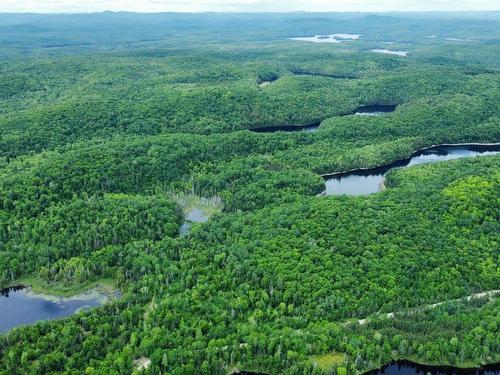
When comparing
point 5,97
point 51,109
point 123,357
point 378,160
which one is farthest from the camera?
point 5,97

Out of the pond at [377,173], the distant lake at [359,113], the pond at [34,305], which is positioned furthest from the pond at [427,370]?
the distant lake at [359,113]

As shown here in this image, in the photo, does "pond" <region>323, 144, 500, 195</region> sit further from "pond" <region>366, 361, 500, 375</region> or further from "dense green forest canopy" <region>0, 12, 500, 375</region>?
"pond" <region>366, 361, 500, 375</region>

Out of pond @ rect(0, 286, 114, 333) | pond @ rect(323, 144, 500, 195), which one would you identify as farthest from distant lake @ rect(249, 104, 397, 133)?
pond @ rect(0, 286, 114, 333)

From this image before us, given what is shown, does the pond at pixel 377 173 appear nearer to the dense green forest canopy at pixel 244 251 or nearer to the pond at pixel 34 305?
the dense green forest canopy at pixel 244 251

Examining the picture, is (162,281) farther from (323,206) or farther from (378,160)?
(378,160)

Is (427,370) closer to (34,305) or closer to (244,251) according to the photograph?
(244,251)

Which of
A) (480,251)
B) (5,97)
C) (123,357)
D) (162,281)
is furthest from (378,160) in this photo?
(5,97)
